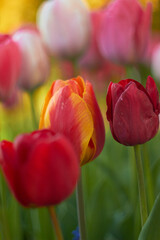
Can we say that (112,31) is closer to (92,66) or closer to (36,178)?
(92,66)

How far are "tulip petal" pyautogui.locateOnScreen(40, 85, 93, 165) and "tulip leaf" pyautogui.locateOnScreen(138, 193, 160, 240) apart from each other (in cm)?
8

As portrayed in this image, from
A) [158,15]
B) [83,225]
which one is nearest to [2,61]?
[83,225]

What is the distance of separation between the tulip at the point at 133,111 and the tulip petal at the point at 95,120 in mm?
12

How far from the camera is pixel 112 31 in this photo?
2.52 ft

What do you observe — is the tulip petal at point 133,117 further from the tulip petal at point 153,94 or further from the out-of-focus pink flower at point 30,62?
the out-of-focus pink flower at point 30,62

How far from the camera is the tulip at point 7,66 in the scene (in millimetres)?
629

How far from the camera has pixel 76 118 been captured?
1.19ft

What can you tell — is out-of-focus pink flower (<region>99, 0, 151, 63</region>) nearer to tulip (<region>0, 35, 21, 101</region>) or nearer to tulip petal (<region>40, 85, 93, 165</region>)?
tulip (<region>0, 35, 21, 101</region>)

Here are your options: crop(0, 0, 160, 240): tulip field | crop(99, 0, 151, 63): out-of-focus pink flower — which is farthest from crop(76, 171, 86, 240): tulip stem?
crop(99, 0, 151, 63): out-of-focus pink flower

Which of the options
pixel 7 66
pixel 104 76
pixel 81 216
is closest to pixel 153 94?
pixel 81 216

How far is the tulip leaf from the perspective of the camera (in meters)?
0.35

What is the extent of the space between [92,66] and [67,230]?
1.74ft

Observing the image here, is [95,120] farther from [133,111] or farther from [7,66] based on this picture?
[7,66]

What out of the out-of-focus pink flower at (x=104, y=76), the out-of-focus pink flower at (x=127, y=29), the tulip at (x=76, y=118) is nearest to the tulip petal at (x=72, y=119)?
the tulip at (x=76, y=118)
